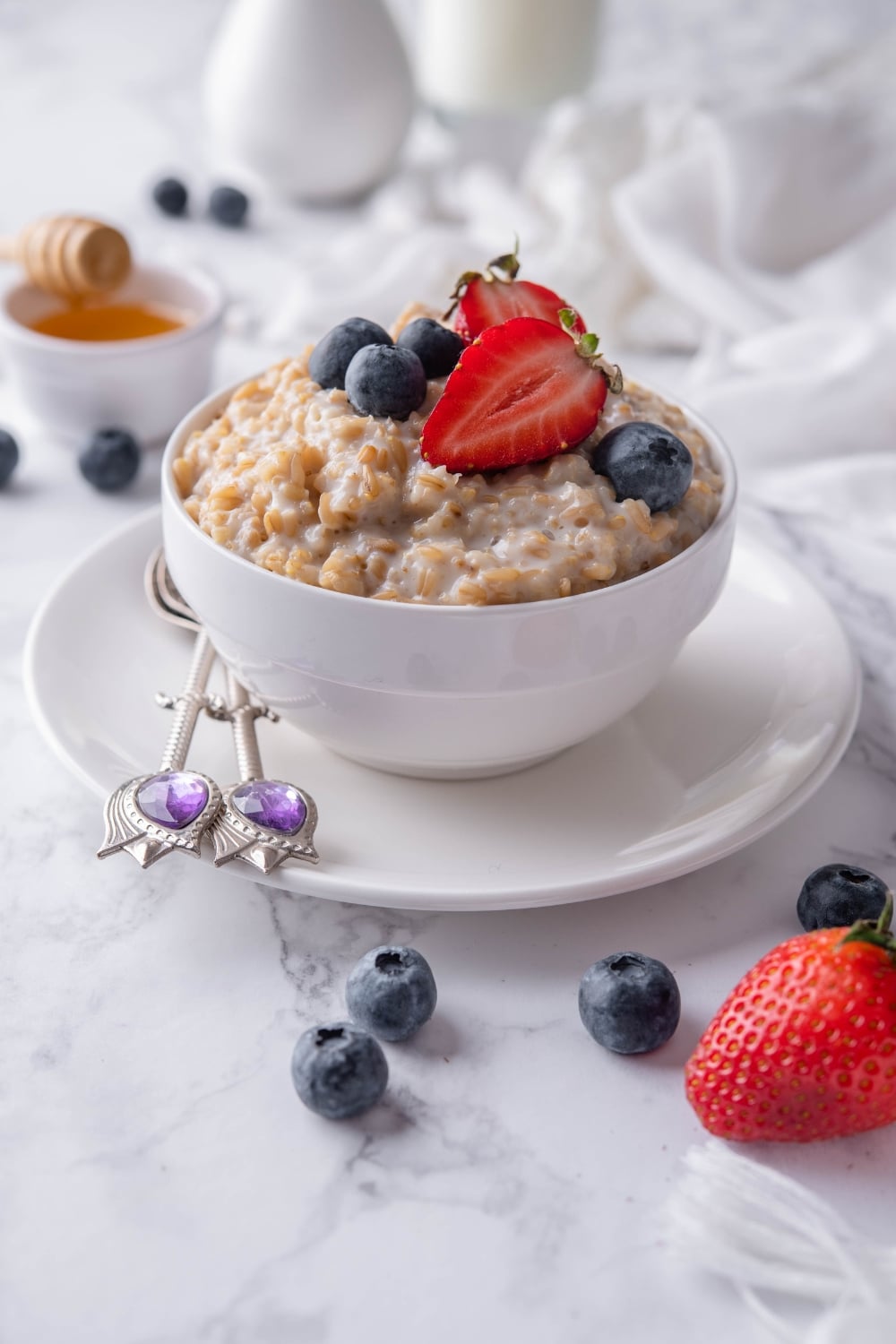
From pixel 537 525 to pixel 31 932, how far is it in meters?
0.69

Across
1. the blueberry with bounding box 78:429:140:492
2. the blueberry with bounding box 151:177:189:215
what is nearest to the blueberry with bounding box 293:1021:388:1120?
the blueberry with bounding box 78:429:140:492

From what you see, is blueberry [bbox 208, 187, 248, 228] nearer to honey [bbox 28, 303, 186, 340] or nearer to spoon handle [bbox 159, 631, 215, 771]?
honey [bbox 28, 303, 186, 340]

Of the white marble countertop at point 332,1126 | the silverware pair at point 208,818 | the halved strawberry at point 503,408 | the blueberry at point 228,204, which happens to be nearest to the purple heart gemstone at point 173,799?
the silverware pair at point 208,818

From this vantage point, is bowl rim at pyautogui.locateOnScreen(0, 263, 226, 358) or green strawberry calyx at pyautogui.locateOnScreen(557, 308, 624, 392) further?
bowl rim at pyautogui.locateOnScreen(0, 263, 226, 358)

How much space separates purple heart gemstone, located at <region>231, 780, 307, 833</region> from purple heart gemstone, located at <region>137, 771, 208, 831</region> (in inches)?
1.5

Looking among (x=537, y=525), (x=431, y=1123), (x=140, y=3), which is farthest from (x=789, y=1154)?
(x=140, y=3)

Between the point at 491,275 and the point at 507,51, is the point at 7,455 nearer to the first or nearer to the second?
the point at 491,275

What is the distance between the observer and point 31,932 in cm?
144

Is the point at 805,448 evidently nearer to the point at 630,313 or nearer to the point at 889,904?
the point at 630,313

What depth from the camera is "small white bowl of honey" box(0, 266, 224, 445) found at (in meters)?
2.35

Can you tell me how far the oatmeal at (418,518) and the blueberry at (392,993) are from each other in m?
0.37

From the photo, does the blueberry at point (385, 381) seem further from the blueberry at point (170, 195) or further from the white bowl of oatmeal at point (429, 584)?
the blueberry at point (170, 195)

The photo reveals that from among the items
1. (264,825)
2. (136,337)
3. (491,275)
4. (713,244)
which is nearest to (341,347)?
(491,275)

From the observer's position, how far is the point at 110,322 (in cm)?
258
